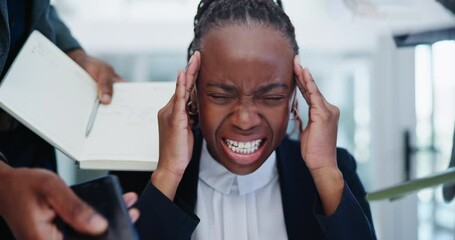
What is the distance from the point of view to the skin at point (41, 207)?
0.45 metres

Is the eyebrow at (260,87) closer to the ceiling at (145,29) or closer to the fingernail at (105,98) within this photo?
the fingernail at (105,98)

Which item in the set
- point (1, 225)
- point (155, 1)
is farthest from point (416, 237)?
point (155, 1)

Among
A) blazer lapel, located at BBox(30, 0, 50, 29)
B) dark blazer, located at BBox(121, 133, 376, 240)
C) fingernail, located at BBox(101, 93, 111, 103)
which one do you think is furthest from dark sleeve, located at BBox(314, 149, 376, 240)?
blazer lapel, located at BBox(30, 0, 50, 29)

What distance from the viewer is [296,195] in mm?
792

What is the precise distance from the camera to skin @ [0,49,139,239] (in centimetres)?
45

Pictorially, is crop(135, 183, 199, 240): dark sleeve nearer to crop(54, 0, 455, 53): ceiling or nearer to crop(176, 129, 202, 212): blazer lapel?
crop(176, 129, 202, 212): blazer lapel

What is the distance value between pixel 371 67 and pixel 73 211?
166 cm

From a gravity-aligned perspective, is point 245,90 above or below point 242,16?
below

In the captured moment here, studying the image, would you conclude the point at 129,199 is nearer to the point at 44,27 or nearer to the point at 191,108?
the point at 191,108

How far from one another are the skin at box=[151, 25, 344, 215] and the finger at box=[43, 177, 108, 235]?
26 cm

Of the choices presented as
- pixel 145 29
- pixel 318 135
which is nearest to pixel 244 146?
pixel 318 135

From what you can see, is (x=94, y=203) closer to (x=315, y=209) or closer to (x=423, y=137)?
(x=315, y=209)

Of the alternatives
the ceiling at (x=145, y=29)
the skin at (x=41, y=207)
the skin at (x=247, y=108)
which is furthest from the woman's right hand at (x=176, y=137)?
the ceiling at (x=145, y=29)

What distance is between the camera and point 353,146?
2375mm
